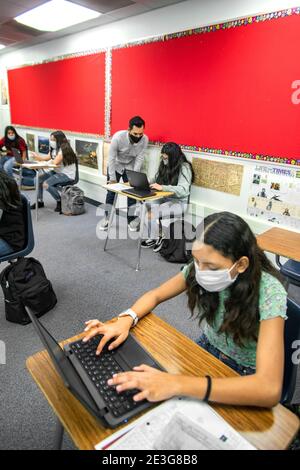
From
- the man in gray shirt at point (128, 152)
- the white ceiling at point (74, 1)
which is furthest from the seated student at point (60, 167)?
the white ceiling at point (74, 1)

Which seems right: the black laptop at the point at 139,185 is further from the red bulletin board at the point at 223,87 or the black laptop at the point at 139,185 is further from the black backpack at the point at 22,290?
the black backpack at the point at 22,290

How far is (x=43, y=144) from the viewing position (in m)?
5.89

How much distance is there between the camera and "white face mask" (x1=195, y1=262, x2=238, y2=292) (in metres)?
0.95

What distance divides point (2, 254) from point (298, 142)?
8.04ft

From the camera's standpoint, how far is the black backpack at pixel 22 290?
2.04 m

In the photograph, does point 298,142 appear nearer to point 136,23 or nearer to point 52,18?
point 136,23

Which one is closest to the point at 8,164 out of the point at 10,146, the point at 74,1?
the point at 10,146

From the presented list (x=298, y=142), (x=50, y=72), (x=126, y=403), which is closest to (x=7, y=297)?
(x=126, y=403)

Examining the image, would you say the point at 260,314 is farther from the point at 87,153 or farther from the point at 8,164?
the point at 8,164

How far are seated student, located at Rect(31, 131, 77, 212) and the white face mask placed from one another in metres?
3.89

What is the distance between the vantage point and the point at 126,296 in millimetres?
2494

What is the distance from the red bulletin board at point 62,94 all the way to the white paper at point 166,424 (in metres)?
4.14
